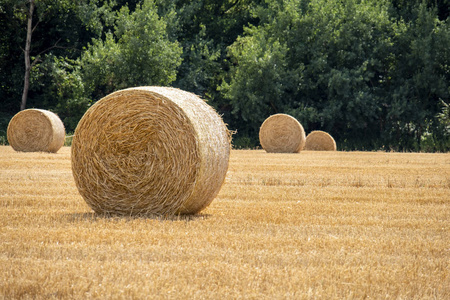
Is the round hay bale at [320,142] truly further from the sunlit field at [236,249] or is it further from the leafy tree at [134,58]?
the sunlit field at [236,249]

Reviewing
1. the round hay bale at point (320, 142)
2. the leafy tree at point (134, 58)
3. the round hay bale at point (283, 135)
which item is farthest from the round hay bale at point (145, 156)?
the leafy tree at point (134, 58)

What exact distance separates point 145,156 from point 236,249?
87.9 inches

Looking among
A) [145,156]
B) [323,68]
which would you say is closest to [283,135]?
[323,68]

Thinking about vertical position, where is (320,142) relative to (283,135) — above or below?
below

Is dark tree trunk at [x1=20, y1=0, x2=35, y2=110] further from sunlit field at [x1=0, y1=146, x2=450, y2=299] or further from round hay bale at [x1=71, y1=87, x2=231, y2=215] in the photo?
round hay bale at [x1=71, y1=87, x2=231, y2=215]

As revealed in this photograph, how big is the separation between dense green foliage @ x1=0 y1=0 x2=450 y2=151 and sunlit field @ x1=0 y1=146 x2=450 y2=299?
2045 cm

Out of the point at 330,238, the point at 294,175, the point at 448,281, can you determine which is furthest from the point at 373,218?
the point at 294,175

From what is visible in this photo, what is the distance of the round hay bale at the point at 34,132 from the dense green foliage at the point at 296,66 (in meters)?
9.50

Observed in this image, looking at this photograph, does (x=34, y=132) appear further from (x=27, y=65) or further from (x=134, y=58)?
(x=134, y=58)

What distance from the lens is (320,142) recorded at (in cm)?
2614

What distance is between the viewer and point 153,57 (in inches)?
1153

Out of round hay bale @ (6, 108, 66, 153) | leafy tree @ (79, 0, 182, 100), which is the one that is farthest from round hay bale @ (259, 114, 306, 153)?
leafy tree @ (79, 0, 182, 100)

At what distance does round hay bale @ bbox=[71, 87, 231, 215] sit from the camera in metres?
6.58

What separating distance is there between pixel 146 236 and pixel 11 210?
6.95 feet
